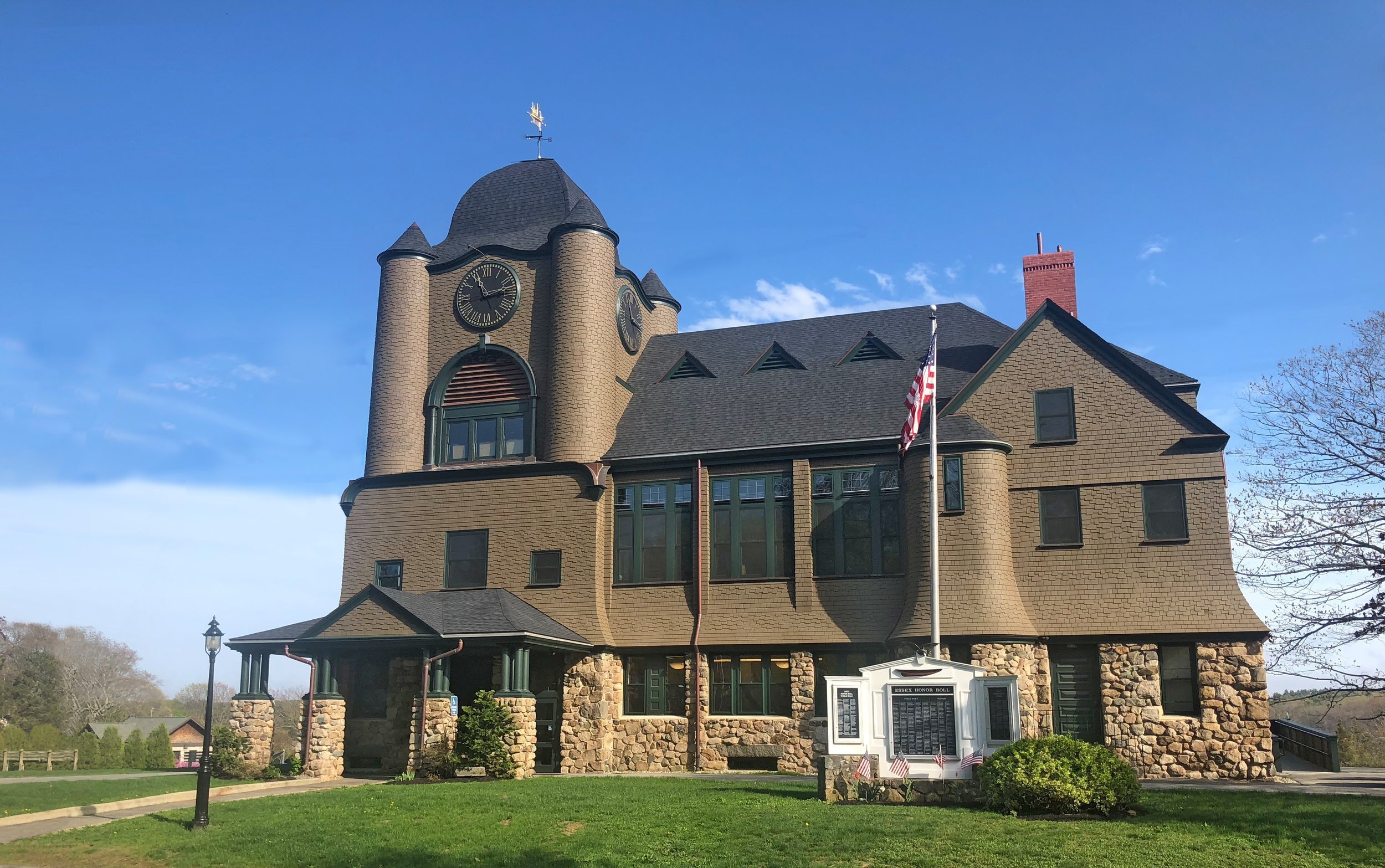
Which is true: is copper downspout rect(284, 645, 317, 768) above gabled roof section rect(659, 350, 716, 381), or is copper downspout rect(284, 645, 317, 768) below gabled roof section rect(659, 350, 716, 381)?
below

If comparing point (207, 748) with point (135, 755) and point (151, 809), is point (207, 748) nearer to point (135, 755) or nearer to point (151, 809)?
point (151, 809)

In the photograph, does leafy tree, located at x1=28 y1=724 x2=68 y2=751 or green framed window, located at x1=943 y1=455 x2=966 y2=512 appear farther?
leafy tree, located at x1=28 y1=724 x2=68 y2=751

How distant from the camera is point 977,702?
54.9 feet

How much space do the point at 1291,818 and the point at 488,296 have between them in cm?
2180

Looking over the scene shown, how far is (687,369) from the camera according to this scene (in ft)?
101

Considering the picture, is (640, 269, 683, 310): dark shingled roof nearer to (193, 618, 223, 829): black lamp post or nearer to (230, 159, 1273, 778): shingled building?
(230, 159, 1273, 778): shingled building

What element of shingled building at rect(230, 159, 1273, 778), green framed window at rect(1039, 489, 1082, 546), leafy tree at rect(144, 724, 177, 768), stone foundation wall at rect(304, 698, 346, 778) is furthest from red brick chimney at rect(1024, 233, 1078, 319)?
leafy tree at rect(144, 724, 177, 768)

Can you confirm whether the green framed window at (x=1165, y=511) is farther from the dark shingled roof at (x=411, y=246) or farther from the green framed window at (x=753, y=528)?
the dark shingled roof at (x=411, y=246)

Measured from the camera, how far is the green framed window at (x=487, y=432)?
28.6 meters

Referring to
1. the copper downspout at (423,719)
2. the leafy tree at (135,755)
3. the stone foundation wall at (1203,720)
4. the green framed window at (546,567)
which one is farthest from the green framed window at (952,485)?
the leafy tree at (135,755)

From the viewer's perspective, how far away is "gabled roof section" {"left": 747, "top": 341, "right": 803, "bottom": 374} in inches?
1169

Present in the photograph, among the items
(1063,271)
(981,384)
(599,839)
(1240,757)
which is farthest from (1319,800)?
(1063,271)

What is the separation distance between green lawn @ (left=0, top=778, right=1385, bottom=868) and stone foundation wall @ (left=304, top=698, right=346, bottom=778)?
240 inches

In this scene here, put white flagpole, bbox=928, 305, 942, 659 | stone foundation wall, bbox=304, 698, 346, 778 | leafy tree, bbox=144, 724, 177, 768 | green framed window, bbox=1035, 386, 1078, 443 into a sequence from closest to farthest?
white flagpole, bbox=928, 305, 942, 659
stone foundation wall, bbox=304, 698, 346, 778
green framed window, bbox=1035, 386, 1078, 443
leafy tree, bbox=144, 724, 177, 768
